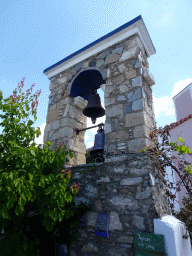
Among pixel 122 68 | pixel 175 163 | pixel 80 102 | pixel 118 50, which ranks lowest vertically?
pixel 175 163

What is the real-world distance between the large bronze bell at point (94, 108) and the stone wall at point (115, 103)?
0.23 metres

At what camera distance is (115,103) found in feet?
9.30

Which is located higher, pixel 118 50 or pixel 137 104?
pixel 118 50

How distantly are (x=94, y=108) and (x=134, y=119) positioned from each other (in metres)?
1.04

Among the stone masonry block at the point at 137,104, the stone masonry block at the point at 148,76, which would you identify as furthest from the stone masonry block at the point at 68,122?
the stone masonry block at the point at 148,76

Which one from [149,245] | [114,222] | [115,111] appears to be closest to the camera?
[149,245]

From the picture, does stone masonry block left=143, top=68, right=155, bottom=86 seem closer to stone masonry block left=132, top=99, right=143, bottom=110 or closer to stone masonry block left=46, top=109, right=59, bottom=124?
stone masonry block left=132, top=99, right=143, bottom=110

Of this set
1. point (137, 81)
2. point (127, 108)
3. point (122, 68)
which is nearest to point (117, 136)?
point (127, 108)

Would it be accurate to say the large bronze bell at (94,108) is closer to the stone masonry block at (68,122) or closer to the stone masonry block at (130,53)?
the stone masonry block at (68,122)

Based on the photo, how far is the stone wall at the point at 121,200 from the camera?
2004 mm

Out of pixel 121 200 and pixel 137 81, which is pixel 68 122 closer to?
pixel 137 81

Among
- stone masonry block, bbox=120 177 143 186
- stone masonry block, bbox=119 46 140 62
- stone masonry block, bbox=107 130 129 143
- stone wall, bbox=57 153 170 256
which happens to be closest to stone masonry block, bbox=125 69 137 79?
stone masonry block, bbox=119 46 140 62

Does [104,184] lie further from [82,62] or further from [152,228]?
[82,62]

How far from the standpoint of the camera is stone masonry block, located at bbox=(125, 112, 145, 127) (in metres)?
2.52
